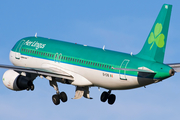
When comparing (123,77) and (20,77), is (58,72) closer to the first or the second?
(20,77)

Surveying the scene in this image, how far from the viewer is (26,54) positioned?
60219 mm

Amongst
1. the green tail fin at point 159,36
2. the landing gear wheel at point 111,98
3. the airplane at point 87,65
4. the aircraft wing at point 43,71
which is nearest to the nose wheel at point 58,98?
the airplane at point 87,65

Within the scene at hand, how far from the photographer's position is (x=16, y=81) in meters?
57.7

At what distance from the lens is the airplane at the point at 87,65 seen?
5028 cm

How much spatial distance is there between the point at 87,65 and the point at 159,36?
325 inches

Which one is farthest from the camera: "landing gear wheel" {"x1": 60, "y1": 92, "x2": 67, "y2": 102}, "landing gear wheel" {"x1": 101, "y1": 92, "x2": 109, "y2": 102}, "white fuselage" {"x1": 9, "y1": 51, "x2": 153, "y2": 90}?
"landing gear wheel" {"x1": 101, "y1": 92, "x2": 109, "y2": 102}

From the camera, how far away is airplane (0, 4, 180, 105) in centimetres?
5028

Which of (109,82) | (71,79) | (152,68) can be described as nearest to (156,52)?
(152,68)

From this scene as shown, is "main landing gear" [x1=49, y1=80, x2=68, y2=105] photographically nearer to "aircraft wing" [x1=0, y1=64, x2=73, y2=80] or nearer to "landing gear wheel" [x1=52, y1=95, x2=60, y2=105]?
"landing gear wheel" [x1=52, y1=95, x2=60, y2=105]

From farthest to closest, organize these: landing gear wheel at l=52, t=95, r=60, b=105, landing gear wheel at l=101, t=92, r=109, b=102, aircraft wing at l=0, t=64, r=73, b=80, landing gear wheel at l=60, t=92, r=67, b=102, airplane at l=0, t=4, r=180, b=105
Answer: landing gear wheel at l=101, t=92, r=109, b=102
landing gear wheel at l=60, t=92, r=67, b=102
landing gear wheel at l=52, t=95, r=60, b=105
aircraft wing at l=0, t=64, r=73, b=80
airplane at l=0, t=4, r=180, b=105

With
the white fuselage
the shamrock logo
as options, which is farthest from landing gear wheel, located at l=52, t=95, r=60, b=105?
the shamrock logo

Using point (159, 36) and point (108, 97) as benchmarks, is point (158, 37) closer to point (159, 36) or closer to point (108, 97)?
point (159, 36)

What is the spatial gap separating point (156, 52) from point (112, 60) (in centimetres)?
461

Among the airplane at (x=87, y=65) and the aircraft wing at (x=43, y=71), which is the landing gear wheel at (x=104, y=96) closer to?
the airplane at (x=87, y=65)
